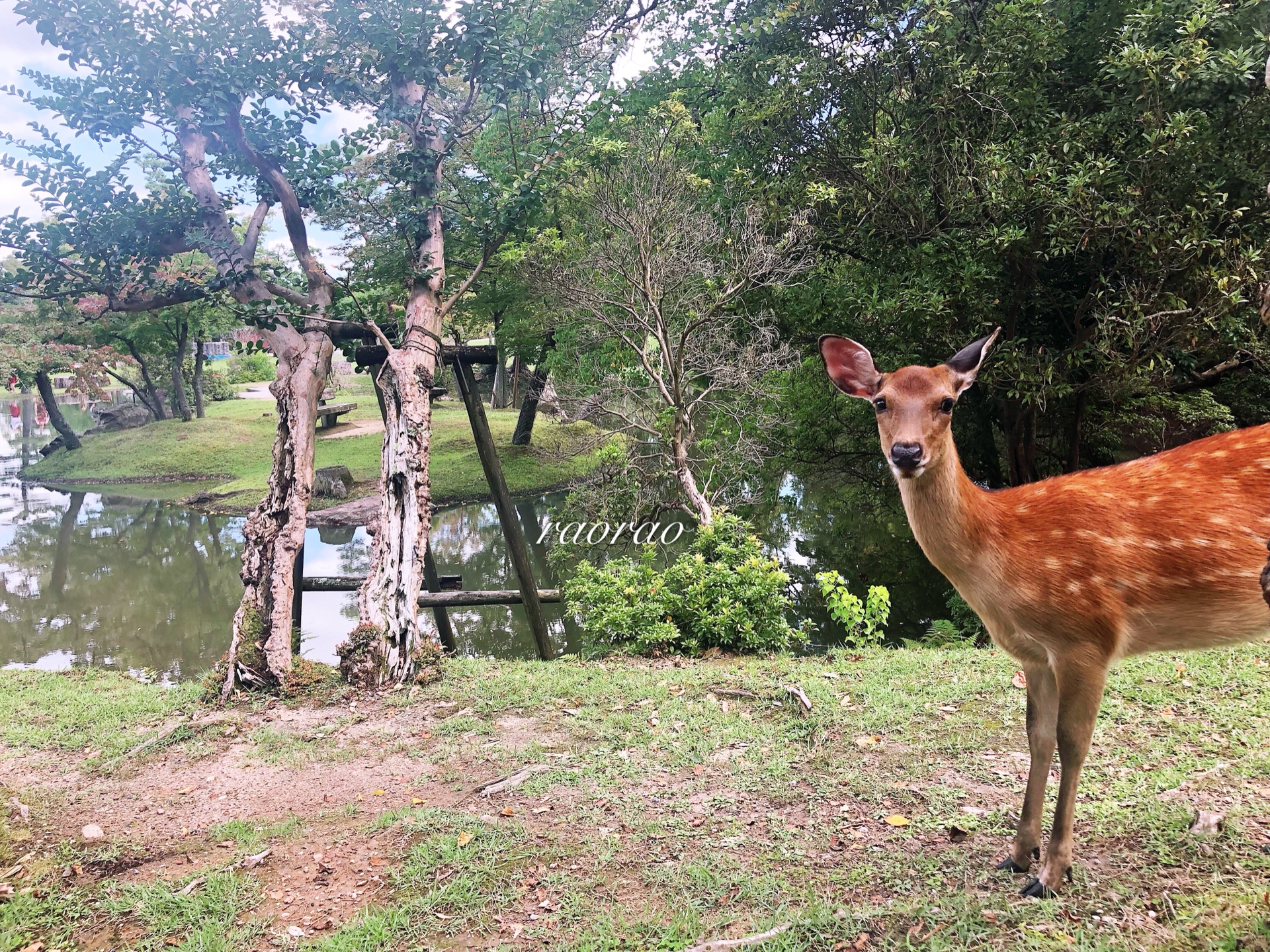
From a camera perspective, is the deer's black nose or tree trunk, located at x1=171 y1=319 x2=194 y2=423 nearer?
the deer's black nose

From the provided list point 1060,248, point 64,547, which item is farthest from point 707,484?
point 64,547

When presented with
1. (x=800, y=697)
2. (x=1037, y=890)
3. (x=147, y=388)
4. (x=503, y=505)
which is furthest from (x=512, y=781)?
(x=147, y=388)

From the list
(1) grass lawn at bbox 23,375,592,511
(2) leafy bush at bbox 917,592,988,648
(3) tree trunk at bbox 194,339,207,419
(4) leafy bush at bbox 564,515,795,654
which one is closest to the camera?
(4) leafy bush at bbox 564,515,795,654

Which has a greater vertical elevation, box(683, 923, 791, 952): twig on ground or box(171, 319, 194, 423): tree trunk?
box(171, 319, 194, 423): tree trunk

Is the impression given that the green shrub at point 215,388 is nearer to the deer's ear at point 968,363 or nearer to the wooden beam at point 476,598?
the wooden beam at point 476,598

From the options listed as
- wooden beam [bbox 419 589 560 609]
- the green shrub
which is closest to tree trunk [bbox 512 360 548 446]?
wooden beam [bbox 419 589 560 609]

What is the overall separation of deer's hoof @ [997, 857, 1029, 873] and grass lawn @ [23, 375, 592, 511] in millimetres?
14264

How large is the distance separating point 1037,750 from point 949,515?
974 millimetres

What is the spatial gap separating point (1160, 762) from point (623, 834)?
2.63 meters

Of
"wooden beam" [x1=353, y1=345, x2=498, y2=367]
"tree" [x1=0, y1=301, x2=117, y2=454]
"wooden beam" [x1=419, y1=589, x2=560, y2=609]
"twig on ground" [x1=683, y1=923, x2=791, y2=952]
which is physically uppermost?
"tree" [x1=0, y1=301, x2=117, y2=454]

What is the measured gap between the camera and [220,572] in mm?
13719

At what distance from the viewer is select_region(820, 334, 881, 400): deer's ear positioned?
2.96 metres

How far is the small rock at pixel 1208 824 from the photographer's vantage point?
2.97m

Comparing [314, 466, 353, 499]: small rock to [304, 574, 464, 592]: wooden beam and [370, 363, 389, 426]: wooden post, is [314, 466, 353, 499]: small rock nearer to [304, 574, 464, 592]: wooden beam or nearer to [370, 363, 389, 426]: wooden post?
[304, 574, 464, 592]: wooden beam
